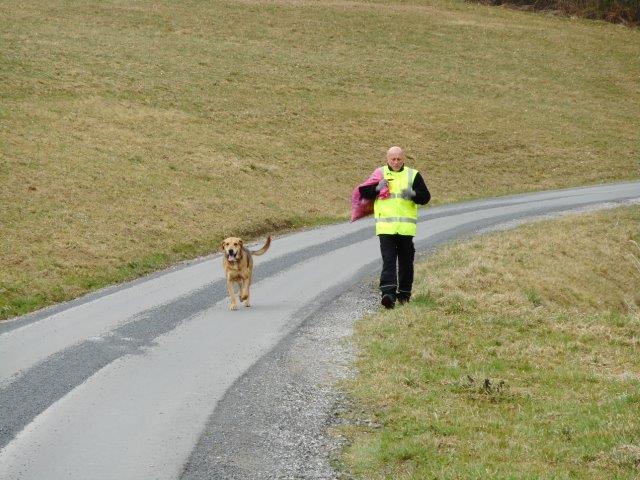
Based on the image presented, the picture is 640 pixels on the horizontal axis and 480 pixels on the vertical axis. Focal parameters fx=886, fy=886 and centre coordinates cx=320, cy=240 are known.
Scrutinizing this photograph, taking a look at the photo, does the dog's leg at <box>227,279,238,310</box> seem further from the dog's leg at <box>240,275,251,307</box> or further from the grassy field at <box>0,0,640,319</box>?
the grassy field at <box>0,0,640,319</box>

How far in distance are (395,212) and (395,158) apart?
0.83 meters

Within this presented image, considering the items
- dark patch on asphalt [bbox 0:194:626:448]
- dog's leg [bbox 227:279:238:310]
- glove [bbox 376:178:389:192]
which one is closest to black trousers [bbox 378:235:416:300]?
glove [bbox 376:178:389:192]

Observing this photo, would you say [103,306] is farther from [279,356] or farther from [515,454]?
[515,454]

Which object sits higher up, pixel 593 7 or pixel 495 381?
pixel 593 7

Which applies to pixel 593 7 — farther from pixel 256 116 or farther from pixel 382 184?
pixel 382 184

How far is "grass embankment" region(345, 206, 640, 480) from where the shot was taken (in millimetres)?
7445

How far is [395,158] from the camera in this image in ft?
42.7

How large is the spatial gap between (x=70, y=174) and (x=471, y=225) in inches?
449

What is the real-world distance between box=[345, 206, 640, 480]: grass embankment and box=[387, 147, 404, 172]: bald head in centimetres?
213

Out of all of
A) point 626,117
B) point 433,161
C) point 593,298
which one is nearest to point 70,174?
point 593,298

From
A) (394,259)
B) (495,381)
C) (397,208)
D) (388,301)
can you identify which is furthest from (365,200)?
(495,381)

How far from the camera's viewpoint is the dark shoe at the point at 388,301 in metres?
13.5

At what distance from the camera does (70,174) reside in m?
25.2

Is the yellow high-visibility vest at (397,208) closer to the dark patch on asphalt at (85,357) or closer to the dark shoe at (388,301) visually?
the dark shoe at (388,301)
